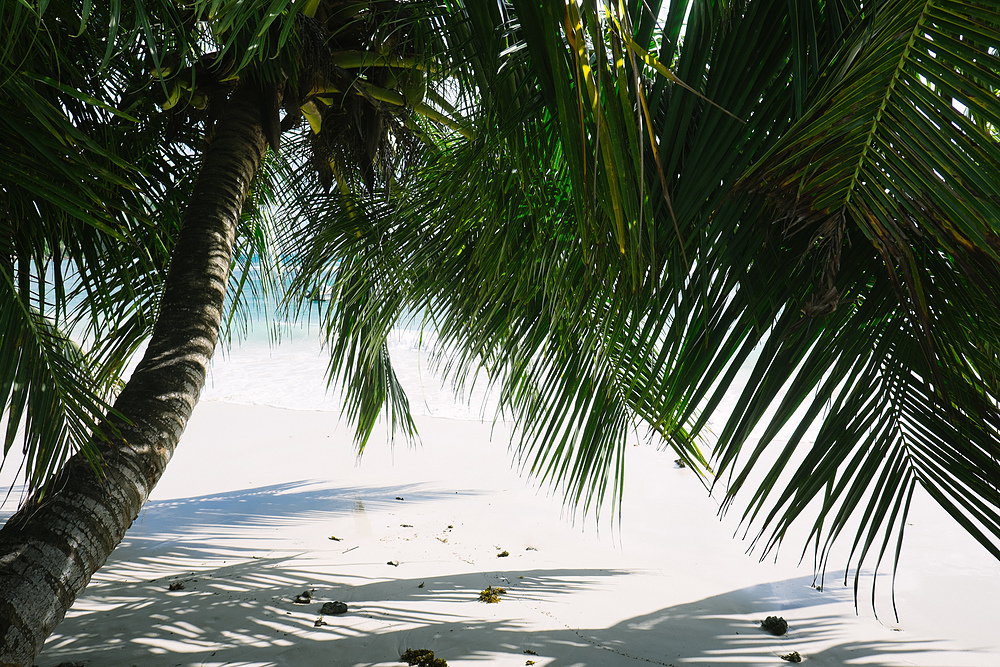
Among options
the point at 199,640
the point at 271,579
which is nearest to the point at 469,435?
the point at 271,579

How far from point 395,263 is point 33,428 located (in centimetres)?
110

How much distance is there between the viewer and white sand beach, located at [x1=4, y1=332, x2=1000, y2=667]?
7.57 feet

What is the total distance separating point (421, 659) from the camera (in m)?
2.16

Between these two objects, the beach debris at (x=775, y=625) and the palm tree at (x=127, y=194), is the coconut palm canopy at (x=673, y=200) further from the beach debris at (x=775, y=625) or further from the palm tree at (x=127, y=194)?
the beach debris at (x=775, y=625)

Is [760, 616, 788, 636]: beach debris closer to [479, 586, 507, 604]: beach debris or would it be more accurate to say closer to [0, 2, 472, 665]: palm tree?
[479, 586, 507, 604]: beach debris

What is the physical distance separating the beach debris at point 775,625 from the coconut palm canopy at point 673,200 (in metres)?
1.27

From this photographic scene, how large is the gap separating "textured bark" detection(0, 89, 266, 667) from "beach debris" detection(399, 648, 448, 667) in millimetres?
1165

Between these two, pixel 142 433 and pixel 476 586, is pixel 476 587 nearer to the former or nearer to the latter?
pixel 476 586

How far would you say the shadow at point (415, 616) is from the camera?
2.23m

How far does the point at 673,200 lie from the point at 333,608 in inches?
85.4

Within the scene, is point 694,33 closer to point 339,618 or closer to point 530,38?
point 530,38

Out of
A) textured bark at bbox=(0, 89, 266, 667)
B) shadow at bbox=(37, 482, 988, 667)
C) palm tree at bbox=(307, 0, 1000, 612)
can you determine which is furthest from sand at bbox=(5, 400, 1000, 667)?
palm tree at bbox=(307, 0, 1000, 612)

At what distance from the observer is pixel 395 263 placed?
6.93 ft

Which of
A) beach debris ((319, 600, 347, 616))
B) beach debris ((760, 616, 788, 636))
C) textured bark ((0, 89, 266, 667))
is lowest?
beach debris ((760, 616, 788, 636))
